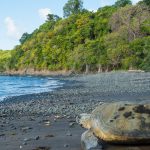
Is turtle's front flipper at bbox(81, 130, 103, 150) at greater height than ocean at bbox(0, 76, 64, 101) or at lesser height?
greater

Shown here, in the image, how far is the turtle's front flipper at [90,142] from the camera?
680 centimetres

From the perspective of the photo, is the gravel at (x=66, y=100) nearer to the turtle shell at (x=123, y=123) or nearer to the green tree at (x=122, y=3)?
the turtle shell at (x=123, y=123)

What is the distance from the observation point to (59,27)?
5064 inches

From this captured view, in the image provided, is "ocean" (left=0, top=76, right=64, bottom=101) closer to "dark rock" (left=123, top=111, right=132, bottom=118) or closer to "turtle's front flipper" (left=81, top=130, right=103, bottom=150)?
"turtle's front flipper" (left=81, top=130, right=103, bottom=150)

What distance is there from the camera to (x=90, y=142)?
23.0ft

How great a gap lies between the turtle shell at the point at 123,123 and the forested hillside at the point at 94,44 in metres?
65.3

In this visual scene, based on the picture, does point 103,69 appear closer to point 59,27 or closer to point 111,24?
point 111,24

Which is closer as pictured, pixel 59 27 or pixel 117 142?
pixel 117 142

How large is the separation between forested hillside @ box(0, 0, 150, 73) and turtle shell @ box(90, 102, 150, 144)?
65.3 meters

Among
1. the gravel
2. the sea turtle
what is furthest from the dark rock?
the gravel

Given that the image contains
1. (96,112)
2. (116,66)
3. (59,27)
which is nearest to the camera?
(96,112)

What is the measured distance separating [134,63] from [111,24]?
92.3ft

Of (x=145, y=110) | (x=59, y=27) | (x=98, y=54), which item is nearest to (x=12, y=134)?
(x=145, y=110)

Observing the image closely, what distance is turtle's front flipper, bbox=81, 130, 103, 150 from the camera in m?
6.80
